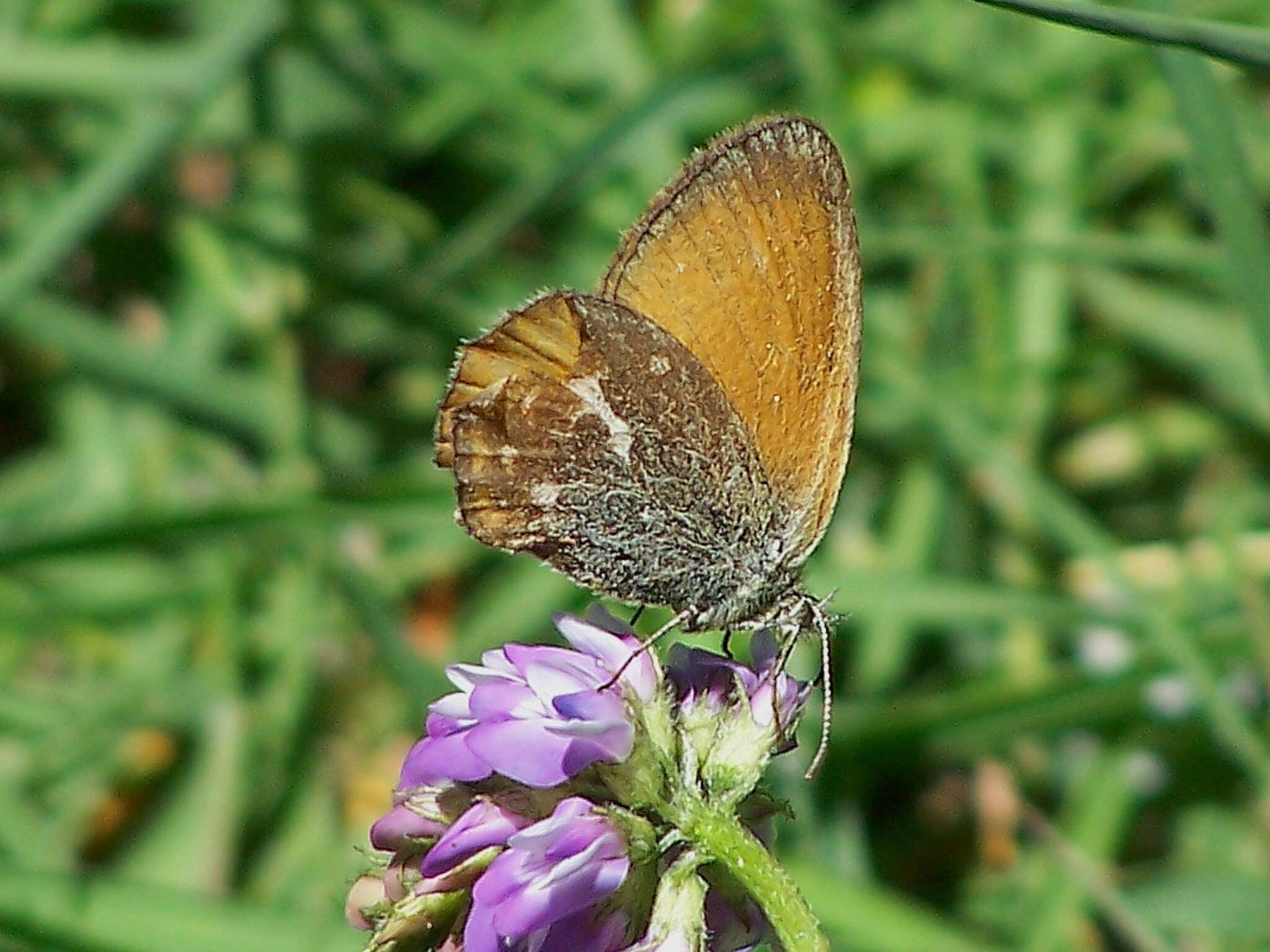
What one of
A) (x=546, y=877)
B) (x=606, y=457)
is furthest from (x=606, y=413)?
(x=546, y=877)

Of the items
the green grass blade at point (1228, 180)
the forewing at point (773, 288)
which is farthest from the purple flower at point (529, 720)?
the green grass blade at point (1228, 180)

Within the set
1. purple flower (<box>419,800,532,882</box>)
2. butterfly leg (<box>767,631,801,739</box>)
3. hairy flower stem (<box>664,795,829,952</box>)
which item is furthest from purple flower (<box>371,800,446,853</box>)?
butterfly leg (<box>767,631,801,739</box>)

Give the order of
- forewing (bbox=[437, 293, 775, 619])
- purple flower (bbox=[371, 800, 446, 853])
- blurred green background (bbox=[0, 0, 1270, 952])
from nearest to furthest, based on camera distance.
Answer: purple flower (bbox=[371, 800, 446, 853]) → forewing (bbox=[437, 293, 775, 619]) → blurred green background (bbox=[0, 0, 1270, 952])

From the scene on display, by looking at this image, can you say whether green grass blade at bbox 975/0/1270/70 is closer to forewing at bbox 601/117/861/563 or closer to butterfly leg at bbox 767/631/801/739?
forewing at bbox 601/117/861/563

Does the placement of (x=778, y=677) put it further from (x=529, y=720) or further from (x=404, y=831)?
(x=404, y=831)

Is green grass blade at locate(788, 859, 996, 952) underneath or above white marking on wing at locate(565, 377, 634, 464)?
underneath

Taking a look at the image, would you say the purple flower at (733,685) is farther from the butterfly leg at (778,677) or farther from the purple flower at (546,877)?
Result: the purple flower at (546,877)
